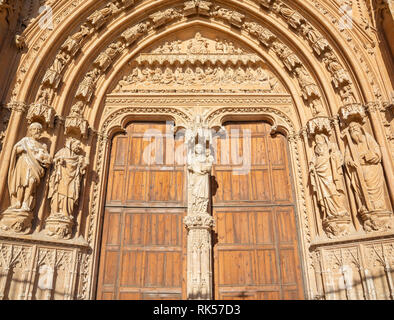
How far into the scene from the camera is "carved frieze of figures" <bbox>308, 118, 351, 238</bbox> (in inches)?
228

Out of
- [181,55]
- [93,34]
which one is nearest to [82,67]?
[93,34]

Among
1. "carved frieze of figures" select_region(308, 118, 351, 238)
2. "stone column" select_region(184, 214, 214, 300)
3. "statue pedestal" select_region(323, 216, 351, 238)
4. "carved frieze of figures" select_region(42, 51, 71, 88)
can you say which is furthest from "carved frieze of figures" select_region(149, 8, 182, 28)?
"statue pedestal" select_region(323, 216, 351, 238)

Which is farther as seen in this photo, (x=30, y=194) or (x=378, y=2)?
(x=378, y=2)

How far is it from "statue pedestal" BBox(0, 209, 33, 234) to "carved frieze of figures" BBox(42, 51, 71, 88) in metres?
2.62

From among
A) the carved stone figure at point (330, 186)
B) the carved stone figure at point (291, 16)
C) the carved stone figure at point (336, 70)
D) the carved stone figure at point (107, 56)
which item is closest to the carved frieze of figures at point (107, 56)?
the carved stone figure at point (107, 56)

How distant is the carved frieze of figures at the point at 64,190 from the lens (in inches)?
226

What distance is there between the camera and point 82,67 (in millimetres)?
7199

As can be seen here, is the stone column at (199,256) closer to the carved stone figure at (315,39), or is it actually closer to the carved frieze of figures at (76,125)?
the carved frieze of figures at (76,125)

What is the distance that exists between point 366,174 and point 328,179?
0.62 metres

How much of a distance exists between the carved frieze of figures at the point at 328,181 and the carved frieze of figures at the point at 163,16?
4320 mm

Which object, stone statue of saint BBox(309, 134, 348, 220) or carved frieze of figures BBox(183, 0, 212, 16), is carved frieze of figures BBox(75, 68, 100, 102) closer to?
carved frieze of figures BBox(183, 0, 212, 16)

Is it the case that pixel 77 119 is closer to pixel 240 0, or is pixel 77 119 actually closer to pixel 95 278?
pixel 95 278

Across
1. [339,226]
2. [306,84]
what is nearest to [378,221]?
[339,226]

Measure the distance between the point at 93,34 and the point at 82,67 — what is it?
33.6 inches
